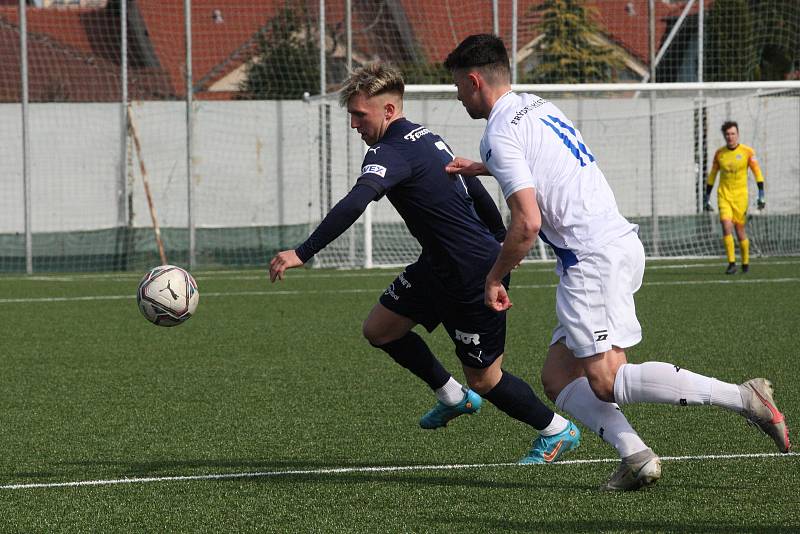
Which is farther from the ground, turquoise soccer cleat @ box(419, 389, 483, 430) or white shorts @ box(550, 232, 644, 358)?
white shorts @ box(550, 232, 644, 358)

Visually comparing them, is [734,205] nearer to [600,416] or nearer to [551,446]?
[551,446]

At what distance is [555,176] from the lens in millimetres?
4512

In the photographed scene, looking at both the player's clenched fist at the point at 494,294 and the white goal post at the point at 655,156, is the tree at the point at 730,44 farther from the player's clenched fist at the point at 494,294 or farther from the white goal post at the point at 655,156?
the player's clenched fist at the point at 494,294

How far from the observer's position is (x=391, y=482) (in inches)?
195

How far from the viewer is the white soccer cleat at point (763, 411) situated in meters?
4.37

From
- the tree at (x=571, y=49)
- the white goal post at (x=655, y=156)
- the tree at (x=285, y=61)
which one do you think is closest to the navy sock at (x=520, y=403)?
the white goal post at (x=655, y=156)

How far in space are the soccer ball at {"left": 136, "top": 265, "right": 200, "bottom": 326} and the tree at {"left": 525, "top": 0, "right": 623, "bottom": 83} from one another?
1935 cm

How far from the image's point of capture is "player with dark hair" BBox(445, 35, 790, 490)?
4.39 meters

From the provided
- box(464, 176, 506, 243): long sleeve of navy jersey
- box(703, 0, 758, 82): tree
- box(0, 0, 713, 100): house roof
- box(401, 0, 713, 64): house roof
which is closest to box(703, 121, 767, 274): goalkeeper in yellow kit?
box(401, 0, 713, 64): house roof

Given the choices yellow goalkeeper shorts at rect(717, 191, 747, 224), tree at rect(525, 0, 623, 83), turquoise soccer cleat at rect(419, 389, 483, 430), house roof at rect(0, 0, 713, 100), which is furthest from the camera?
tree at rect(525, 0, 623, 83)

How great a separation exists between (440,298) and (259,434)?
137cm

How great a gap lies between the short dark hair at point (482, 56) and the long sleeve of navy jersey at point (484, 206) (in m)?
0.94

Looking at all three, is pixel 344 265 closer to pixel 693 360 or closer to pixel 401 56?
pixel 401 56

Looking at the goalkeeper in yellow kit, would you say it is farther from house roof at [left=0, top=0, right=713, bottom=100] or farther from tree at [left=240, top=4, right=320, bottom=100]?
tree at [left=240, top=4, right=320, bottom=100]
